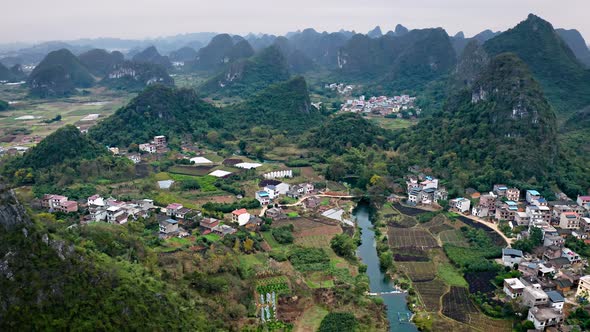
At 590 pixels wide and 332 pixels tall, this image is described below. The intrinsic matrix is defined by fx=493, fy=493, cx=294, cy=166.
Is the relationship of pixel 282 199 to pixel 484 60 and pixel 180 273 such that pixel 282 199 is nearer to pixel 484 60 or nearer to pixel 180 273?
pixel 180 273

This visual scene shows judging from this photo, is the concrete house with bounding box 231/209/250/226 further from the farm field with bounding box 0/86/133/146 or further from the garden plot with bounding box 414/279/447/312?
the farm field with bounding box 0/86/133/146

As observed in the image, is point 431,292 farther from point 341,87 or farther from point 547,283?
point 341,87

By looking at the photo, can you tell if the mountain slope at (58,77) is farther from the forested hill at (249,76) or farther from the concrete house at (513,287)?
the concrete house at (513,287)

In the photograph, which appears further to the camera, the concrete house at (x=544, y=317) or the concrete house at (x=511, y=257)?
the concrete house at (x=511, y=257)

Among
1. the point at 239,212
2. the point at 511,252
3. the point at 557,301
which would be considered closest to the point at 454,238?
the point at 511,252

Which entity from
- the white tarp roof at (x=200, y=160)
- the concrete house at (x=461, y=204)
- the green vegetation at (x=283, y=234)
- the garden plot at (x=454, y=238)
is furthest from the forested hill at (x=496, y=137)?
the white tarp roof at (x=200, y=160)

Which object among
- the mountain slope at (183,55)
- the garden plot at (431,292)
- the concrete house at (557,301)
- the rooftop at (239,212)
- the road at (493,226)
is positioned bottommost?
the garden plot at (431,292)
